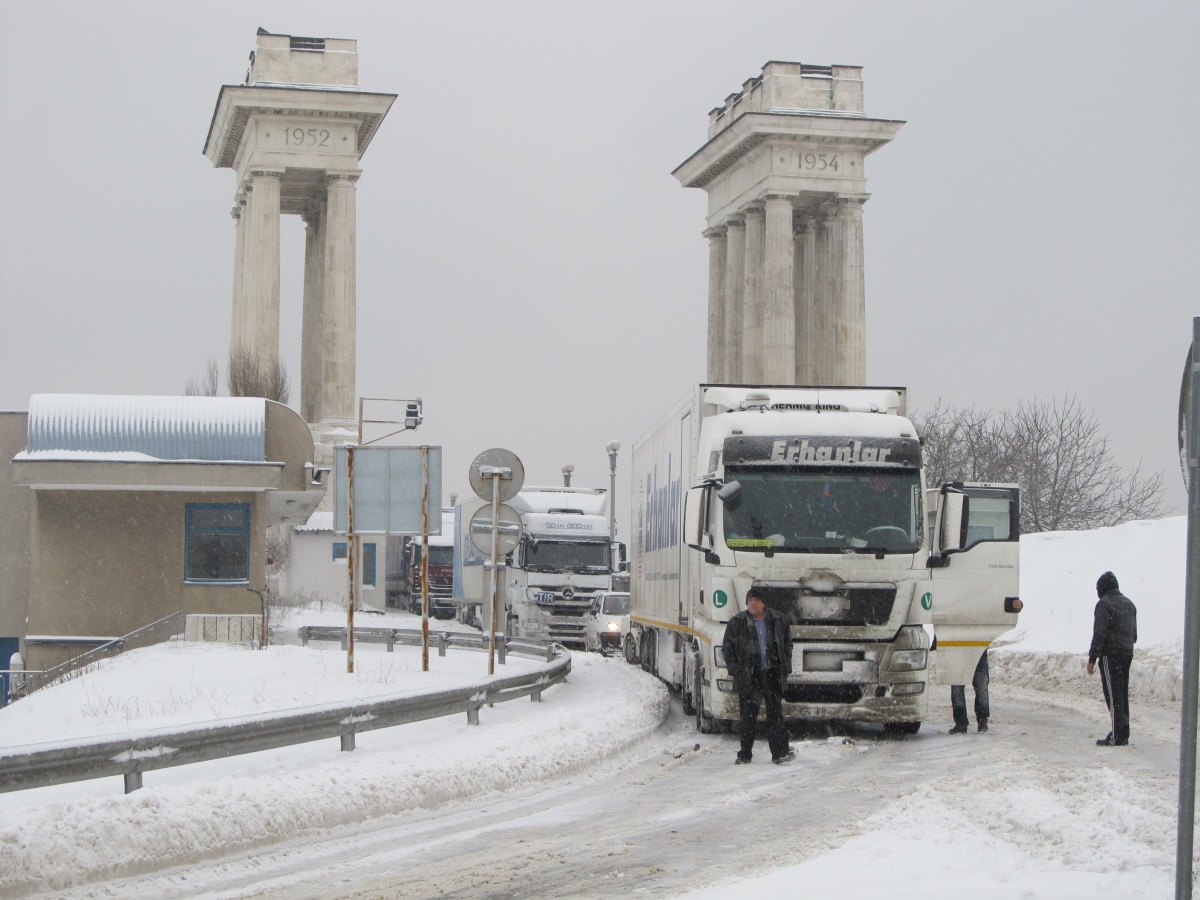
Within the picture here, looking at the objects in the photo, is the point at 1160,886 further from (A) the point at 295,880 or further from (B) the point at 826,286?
(B) the point at 826,286

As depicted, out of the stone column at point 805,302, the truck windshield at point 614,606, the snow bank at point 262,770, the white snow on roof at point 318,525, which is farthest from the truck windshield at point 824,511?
the stone column at point 805,302

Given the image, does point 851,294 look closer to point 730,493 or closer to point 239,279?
point 239,279

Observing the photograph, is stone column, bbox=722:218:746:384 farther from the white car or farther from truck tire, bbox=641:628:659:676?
truck tire, bbox=641:628:659:676

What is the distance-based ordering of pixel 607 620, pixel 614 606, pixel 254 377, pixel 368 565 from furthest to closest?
1. pixel 368 565
2. pixel 254 377
3. pixel 614 606
4. pixel 607 620

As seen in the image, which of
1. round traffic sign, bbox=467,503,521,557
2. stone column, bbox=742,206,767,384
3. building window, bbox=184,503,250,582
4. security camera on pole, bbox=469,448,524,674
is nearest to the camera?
security camera on pole, bbox=469,448,524,674

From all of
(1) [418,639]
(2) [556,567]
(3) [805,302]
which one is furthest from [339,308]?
(1) [418,639]

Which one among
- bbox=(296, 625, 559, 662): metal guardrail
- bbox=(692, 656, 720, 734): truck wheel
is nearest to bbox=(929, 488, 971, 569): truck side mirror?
bbox=(692, 656, 720, 734): truck wheel

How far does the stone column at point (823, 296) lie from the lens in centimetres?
7181

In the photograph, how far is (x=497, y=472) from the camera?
1859 cm

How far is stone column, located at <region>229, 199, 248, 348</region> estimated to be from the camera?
69.6m

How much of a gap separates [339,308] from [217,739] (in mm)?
59005

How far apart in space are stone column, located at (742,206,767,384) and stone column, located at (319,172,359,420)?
17.0m

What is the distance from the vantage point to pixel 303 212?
78.6 meters

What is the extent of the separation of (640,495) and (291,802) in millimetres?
14615
